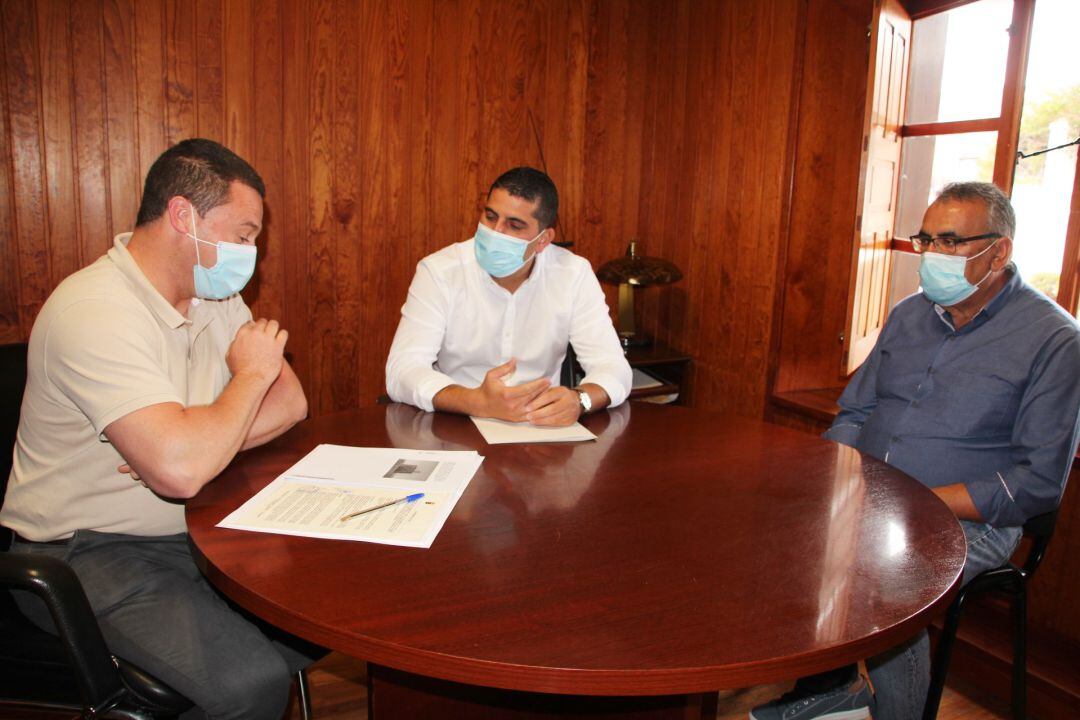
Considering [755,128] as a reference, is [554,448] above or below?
below

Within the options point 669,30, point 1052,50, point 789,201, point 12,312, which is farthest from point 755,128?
point 12,312

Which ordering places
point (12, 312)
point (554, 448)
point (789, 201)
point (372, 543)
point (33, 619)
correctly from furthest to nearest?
1. point (789, 201)
2. point (12, 312)
3. point (554, 448)
4. point (33, 619)
5. point (372, 543)

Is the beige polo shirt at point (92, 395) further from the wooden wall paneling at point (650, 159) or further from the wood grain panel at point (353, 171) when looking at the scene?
the wooden wall paneling at point (650, 159)

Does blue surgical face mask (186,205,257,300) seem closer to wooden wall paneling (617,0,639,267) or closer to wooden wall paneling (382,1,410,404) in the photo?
wooden wall paneling (382,1,410,404)


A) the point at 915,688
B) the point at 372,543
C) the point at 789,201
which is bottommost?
the point at 915,688

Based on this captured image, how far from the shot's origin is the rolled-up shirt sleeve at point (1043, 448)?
1649mm

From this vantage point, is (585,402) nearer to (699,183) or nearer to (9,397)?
(9,397)

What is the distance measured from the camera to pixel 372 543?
1118 millimetres

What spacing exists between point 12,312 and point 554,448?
2080 mm

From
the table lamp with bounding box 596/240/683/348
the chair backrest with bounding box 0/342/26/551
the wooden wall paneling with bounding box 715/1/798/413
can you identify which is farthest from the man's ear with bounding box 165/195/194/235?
the wooden wall paneling with bounding box 715/1/798/413

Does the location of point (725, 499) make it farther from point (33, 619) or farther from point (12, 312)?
point (12, 312)

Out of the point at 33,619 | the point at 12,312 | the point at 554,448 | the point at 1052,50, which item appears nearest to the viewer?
the point at 33,619

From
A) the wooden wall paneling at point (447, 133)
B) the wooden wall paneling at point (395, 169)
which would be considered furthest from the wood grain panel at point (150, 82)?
the wooden wall paneling at point (447, 133)

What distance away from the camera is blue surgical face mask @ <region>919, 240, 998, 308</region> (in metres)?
1.86
